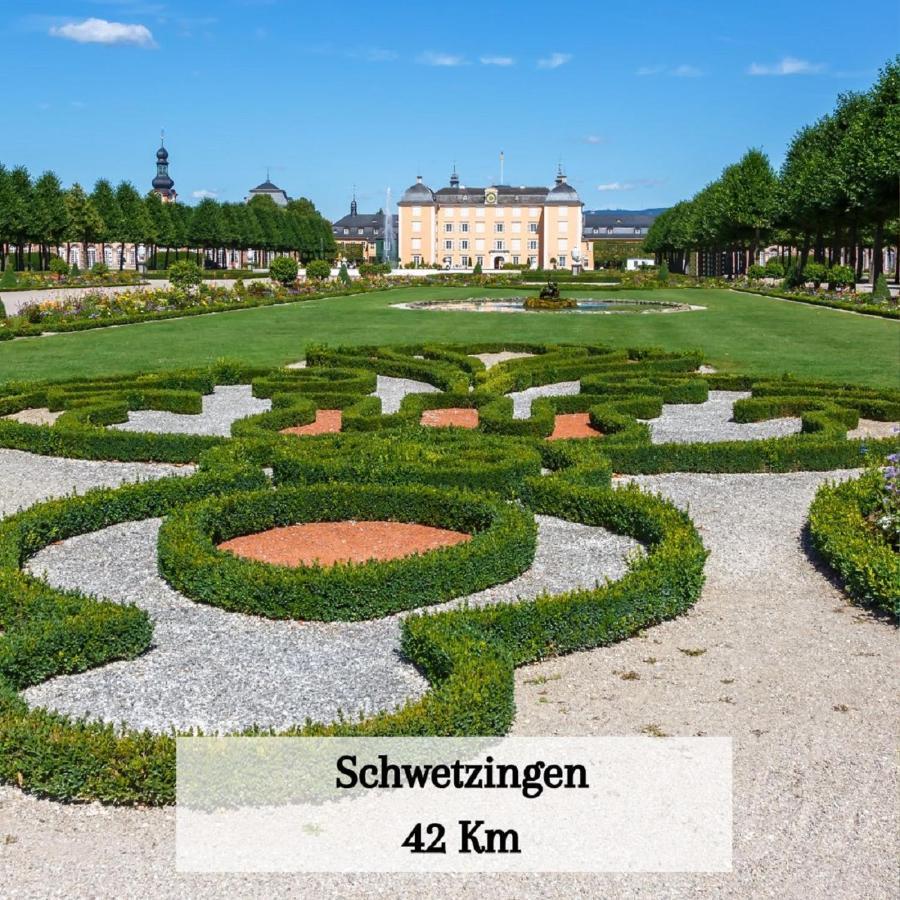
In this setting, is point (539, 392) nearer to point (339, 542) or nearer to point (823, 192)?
point (339, 542)

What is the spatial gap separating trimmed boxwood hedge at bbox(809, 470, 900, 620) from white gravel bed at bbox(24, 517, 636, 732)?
4.52 feet

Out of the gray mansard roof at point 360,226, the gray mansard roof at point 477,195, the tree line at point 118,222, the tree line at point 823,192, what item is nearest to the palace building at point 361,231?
the gray mansard roof at point 360,226

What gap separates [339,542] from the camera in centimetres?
728

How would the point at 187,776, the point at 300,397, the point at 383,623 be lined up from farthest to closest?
the point at 300,397, the point at 383,623, the point at 187,776

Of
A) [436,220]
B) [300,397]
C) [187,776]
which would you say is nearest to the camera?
[187,776]

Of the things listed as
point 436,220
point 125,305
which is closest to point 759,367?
point 125,305

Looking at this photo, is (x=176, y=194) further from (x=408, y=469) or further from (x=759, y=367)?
(x=408, y=469)

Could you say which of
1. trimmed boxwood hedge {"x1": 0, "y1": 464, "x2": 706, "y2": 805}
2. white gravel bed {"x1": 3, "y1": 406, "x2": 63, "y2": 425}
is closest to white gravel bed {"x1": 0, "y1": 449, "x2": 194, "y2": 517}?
trimmed boxwood hedge {"x1": 0, "y1": 464, "x2": 706, "y2": 805}

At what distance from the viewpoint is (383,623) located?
19.9 feet

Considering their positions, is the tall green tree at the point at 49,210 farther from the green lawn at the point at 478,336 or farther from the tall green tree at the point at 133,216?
the green lawn at the point at 478,336

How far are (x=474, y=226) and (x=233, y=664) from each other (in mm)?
101437

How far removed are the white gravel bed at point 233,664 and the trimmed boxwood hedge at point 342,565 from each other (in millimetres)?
100

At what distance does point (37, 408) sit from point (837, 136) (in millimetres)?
40223

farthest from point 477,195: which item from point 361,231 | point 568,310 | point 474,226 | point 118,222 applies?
point 568,310
